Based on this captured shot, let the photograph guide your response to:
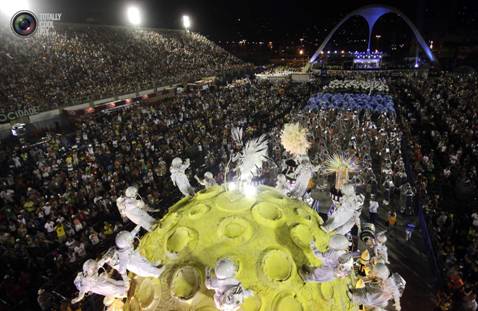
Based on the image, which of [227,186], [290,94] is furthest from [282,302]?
[290,94]

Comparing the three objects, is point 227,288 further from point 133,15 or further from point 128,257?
point 133,15

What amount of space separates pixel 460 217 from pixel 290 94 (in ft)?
80.6

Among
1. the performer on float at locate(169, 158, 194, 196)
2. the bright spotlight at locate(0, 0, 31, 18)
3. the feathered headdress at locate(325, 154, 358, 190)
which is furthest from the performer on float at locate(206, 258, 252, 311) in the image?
the bright spotlight at locate(0, 0, 31, 18)

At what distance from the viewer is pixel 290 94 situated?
1363 inches

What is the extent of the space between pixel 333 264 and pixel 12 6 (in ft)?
124

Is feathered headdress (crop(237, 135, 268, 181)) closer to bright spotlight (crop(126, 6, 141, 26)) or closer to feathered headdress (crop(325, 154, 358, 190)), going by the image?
feathered headdress (crop(325, 154, 358, 190))

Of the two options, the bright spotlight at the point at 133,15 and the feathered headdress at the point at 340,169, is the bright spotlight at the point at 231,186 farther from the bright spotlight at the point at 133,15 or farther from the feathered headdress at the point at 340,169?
the bright spotlight at the point at 133,15

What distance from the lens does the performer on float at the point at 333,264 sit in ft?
9.04

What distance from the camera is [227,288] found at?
8.10ft

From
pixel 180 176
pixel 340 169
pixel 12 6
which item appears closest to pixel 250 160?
pixel 180 176

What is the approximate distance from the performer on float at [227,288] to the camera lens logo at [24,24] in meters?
23.0

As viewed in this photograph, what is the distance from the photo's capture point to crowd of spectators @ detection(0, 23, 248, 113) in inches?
984

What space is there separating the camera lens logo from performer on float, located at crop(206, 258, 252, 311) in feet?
75.5

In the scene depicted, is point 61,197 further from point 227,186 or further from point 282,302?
point 282,302
